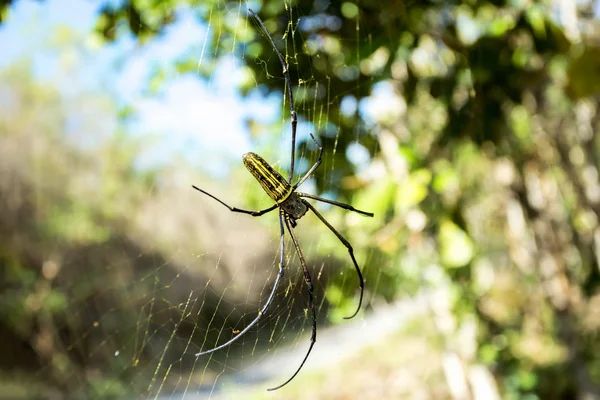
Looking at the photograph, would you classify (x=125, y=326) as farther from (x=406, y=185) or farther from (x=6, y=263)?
(x=406, y=185)

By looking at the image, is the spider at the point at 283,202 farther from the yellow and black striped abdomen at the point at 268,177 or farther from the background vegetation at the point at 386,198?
the background vegetation at the point at 386,198

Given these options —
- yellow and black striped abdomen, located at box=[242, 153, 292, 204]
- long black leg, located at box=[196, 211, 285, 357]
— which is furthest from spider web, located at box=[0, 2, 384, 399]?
yellow and black striped abdomen, located at box=[242, 153, 292, 204]

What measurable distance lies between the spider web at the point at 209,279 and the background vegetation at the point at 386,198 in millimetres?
39

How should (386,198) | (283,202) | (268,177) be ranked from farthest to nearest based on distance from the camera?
(386,198) → (283,202) → (268,177)

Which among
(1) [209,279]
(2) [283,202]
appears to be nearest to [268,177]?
(2) [283,202]

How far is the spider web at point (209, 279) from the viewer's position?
5.20ft

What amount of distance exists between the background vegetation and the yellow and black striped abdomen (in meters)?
0.31

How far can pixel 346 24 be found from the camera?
76.4 inches

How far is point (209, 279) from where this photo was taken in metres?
→ 1.54

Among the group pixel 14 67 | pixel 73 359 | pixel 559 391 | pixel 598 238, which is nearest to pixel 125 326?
pixel 73 359

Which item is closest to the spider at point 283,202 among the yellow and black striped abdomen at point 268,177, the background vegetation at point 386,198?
the yellow and black striped abdomen at point 268,177

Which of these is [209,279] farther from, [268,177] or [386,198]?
[386,198]

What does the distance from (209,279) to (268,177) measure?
390 mm

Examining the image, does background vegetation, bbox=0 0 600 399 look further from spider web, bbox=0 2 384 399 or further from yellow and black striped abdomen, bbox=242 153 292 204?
yellow and black striped abdomen, bbox=242 153 292 204
